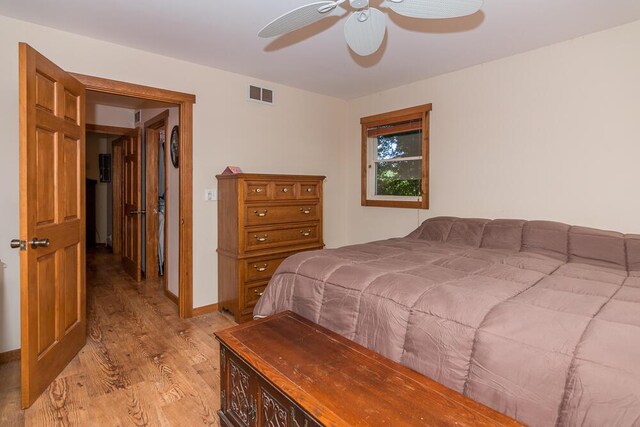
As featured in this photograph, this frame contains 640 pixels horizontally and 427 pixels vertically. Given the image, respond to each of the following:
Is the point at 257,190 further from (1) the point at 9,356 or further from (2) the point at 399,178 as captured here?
(1) the point at 9,356

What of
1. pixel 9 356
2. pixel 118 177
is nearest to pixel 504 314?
pixel 9 356

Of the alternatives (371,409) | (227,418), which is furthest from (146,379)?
(371,409)

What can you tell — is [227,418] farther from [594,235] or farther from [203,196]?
[594,235]

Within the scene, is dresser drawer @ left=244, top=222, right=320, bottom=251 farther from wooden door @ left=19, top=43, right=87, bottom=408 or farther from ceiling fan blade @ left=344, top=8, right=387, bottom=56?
ceiling fan blade @ left=344, top=8, right=387, bottom=56

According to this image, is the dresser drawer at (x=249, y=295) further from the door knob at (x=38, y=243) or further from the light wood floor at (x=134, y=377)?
the door knob at (x=38, y=243)

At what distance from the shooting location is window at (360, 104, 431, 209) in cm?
367

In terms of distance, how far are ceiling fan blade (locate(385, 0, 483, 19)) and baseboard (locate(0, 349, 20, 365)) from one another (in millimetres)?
3250

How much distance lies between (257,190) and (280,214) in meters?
0.34

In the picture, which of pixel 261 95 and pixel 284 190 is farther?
pixel 261 95

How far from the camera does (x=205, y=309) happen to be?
3418 mm

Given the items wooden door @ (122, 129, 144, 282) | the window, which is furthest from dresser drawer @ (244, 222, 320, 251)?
wooden door @ (122, 129, 144, 282)

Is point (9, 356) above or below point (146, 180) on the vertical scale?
below

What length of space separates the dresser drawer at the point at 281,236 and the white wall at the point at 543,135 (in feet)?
3.49

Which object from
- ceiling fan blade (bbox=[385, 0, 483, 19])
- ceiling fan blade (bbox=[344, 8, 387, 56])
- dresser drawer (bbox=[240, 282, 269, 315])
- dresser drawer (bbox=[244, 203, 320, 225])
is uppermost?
ceiling fan blade (bbox=[344, 8, 387, 56])
